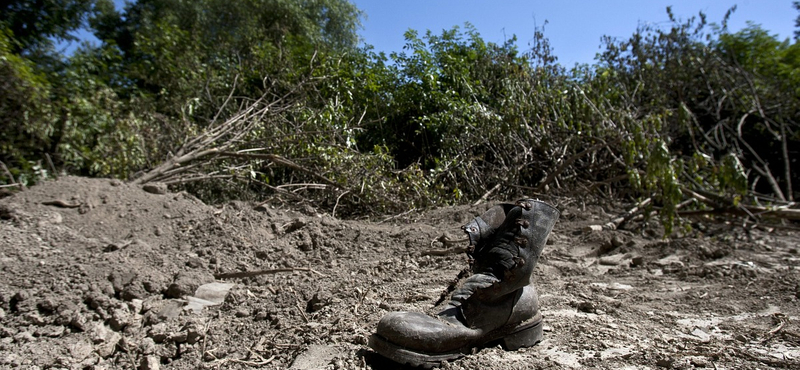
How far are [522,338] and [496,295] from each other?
0.20 m

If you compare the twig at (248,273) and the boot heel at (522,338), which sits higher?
the twig at (248,273)

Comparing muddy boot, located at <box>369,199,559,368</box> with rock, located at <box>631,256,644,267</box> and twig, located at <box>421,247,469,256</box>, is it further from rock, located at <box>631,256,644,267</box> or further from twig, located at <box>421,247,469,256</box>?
rock, located at <box>631,256,644,267</box>

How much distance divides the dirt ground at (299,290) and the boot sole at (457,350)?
0.12ft

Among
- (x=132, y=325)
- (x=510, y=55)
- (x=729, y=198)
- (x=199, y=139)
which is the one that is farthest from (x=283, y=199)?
(x=510, y=55)

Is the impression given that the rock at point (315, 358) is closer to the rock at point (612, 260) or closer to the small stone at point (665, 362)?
the small stone at point (665, 362)

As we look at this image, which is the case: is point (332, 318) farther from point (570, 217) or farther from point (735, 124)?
point (735, 124)

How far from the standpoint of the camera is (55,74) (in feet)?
17.7

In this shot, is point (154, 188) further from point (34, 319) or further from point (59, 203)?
point (34, 319)

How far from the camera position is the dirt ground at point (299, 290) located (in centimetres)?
175

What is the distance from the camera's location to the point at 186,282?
234 cm

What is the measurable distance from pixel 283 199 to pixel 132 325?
95.6 inches

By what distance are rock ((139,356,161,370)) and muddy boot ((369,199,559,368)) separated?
774 millimetres

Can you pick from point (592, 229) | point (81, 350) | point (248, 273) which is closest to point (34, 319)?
point (81, 350)

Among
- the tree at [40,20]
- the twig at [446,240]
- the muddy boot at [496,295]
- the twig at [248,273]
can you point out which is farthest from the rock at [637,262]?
the tree at [40,20]
